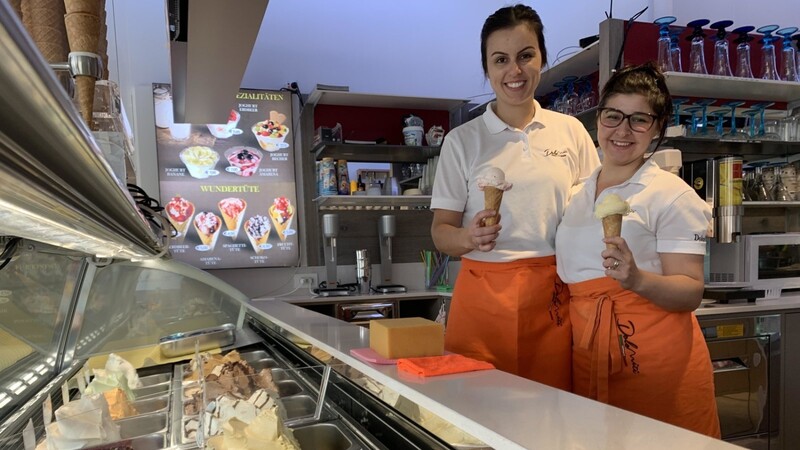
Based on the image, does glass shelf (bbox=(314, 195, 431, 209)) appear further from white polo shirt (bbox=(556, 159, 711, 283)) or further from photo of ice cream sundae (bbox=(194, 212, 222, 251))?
white polo shirt (bbox=(556, 159, 711, 283))

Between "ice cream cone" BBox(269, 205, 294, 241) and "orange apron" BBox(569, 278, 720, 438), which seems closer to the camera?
"orange apron" BBox(569, 278, 720, 438)

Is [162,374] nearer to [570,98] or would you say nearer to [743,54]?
[570,98]

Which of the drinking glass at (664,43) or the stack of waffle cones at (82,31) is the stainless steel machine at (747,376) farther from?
the stack of waffle cones at (82,31)

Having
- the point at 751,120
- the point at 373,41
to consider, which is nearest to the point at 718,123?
the point at 751,120

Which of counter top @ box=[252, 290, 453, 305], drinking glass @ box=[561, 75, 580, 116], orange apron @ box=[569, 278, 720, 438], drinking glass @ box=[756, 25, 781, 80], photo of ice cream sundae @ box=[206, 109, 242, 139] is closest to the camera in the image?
orange apron @ box=[569, 278, 720, 438]

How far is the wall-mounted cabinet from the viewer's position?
4734mm

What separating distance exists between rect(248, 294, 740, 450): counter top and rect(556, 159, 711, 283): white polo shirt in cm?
73

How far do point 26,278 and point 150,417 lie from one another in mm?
821

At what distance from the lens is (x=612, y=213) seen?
1.39m

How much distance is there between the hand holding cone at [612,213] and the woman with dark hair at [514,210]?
31cm

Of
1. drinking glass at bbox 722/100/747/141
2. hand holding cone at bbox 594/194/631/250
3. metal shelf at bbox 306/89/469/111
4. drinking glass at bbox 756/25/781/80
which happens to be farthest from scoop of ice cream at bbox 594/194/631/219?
metal shelf at bbox 306/89/469/111

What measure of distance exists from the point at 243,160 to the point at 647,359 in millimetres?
4006

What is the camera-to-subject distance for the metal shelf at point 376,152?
15.3 ft

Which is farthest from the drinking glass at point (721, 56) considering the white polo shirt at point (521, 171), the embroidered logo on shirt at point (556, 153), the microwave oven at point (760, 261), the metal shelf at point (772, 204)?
the embroidered logo on shirt at point (556, 153)
